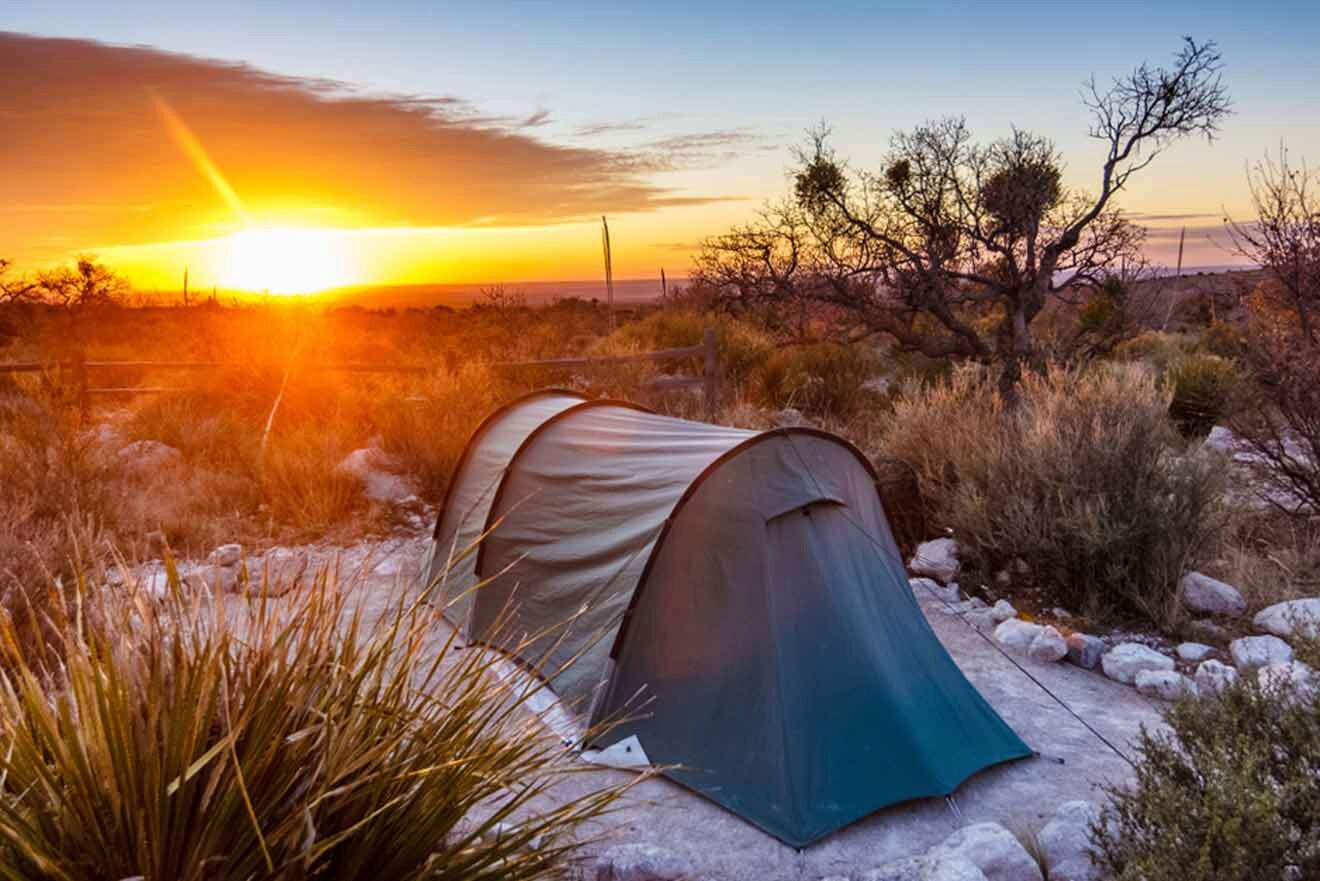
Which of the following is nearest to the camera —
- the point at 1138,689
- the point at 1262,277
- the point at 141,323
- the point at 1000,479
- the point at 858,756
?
the point at 858,756

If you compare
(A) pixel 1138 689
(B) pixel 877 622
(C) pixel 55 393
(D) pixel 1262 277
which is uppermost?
(D) pixel 1262 277

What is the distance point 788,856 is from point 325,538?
5896 millimetres

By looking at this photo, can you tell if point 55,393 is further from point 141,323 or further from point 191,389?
point 141,323

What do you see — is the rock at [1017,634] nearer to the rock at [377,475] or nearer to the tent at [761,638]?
the tent at [761,638]

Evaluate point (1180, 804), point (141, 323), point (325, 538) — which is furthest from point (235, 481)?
point (141, 323)

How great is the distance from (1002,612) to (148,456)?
8.70 metres

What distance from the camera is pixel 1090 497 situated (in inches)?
269

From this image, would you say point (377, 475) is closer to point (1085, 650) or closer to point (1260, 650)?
point (1085, 650)

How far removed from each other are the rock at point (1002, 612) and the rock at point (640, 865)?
3596mm

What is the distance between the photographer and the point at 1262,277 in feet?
30.4

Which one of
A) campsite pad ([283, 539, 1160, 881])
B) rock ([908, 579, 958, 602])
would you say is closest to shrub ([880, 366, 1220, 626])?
rock ([908, 579, 958, 602])

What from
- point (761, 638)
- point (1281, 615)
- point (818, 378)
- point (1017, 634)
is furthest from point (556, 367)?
point (1281, 615)

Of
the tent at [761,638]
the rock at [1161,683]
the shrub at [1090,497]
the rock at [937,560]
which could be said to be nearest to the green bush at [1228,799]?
the tent at [761,638]

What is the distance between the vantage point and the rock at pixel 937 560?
7266 mm
